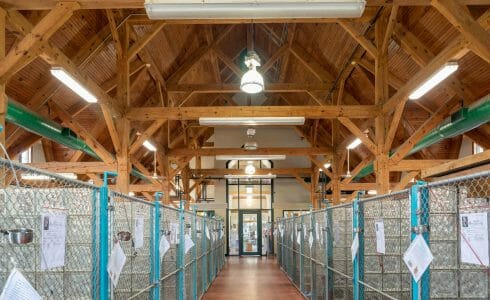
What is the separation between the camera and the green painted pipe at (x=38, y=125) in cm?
850

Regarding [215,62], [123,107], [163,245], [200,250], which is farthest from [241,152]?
[163,245]

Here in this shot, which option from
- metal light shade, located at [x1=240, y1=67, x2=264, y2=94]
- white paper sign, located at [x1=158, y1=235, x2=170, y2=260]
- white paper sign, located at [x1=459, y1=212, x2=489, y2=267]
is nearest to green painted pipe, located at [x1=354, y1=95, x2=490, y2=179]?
metal light shade, located at [x1=240, y1=67, x2=264, y2=94]

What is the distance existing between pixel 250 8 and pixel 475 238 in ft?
11.1

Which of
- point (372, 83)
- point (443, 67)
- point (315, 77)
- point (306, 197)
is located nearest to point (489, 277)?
point (443, 67)

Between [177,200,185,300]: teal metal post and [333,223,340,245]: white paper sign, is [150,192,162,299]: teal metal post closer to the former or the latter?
[177,200,185,300]: teal metal post

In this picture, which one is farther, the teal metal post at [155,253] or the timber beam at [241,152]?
the timber beam at [241,152]

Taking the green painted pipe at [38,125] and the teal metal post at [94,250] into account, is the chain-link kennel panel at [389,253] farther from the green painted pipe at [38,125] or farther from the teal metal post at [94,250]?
the green painted pipe at [38,125]

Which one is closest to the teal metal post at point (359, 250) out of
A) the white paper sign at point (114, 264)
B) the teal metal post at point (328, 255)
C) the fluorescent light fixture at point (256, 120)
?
the teal metal post at point (328, 255)

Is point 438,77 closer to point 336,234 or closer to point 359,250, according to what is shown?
point 336,234

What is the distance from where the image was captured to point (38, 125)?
31.0 feet

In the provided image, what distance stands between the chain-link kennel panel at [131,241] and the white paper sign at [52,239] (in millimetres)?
711

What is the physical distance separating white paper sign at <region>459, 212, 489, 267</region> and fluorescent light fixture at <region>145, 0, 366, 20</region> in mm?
2901

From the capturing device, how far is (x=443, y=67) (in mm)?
6699

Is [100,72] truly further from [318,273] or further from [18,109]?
[318,273]
